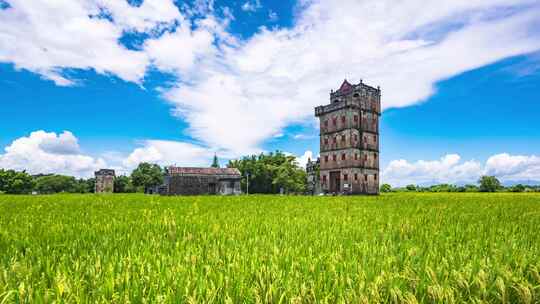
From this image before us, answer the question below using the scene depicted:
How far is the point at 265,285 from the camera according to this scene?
1.78 meters

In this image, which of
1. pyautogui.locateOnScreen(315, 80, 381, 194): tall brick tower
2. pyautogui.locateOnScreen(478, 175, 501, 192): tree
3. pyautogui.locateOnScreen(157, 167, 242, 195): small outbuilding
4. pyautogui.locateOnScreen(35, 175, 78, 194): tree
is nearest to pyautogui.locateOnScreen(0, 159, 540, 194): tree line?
pyautogui.locateOnScreen(478, 175, 501, 192): tree

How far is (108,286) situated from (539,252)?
3.83 metres

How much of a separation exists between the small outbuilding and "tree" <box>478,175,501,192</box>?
58044 mm

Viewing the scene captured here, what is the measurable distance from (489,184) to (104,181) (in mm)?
114024

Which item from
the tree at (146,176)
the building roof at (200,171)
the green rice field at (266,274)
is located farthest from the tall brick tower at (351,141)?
the tree at (146,176)

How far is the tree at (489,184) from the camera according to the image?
222 feet

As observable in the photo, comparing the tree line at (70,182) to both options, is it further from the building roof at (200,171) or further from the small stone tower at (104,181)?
the building roof at (200,171)

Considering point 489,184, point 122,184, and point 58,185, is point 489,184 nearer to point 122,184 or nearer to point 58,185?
point 122,184

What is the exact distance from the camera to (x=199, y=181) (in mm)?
49781

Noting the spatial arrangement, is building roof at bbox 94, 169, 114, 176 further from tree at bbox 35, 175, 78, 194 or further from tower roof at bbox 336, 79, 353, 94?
tower roof at bbox 336, 79, 353, 94

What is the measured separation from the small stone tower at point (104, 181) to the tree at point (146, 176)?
9.25 m

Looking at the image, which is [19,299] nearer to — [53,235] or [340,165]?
[53,235]

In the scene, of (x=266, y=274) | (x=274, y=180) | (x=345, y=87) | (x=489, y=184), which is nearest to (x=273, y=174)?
(x=274, y=180)

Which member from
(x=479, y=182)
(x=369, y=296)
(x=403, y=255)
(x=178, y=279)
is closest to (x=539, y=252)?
(x=403, y=255)
